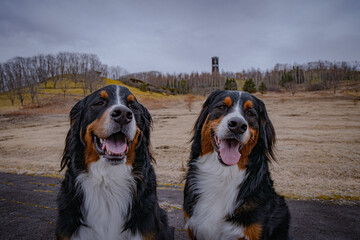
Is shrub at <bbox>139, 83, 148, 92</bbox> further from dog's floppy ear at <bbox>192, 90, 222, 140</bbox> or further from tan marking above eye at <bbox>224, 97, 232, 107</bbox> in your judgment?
tan marking above eye at <bbox>224, 97, 232, 107</bbox>

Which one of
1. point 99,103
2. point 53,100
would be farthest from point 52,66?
point 99,103

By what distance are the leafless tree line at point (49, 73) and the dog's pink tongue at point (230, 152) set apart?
6606cm

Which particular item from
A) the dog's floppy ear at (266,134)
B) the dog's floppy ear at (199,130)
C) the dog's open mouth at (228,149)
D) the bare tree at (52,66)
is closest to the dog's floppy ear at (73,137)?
the dog's floppy ear at (199,130)

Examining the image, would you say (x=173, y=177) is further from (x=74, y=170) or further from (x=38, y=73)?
(x=38, y=73)

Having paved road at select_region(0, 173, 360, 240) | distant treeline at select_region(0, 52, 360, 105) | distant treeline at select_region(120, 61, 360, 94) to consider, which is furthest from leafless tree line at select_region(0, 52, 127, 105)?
paved road at select_region(0, 173, 360, 240)

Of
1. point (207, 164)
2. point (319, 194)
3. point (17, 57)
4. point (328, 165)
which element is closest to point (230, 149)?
point (207, 164)

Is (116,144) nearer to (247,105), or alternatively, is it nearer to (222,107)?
(222,107)

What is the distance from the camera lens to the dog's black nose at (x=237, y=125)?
2.66m

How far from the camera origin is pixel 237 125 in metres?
2.67

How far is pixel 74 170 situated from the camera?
2676mm

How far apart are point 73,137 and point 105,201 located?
98 cm

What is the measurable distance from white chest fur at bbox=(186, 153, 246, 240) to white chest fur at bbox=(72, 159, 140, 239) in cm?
93

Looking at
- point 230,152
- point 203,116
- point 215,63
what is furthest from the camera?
point 215,63

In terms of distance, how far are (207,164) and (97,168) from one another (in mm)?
1504
